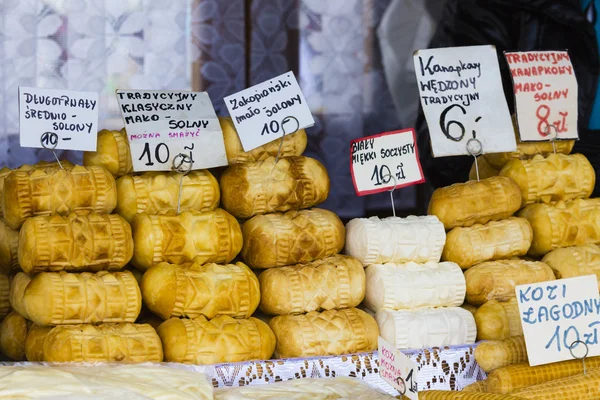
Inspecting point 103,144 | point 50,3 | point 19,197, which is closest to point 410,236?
point 103,144

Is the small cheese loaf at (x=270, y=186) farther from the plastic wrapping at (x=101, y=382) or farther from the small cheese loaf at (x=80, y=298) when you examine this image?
the plastic wrapping at (x=101, y=382)

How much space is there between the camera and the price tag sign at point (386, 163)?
11.9ft

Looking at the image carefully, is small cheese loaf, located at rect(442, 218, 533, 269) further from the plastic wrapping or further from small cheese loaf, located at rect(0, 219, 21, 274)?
small cheese loaf, located at rect(0, 219, 21, 274)

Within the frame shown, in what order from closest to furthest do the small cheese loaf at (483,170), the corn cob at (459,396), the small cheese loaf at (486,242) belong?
1. the corn cob at (459,396)
2. the small cheese loaf at (486,242)
3. the small cheese loaf at (483,170)

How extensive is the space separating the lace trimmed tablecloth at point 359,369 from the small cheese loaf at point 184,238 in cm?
44

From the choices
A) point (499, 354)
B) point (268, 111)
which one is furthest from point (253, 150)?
point (499, 354)

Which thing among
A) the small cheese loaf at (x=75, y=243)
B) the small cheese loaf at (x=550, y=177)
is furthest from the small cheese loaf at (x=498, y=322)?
the small cheese loaf at (x=75, y=243)

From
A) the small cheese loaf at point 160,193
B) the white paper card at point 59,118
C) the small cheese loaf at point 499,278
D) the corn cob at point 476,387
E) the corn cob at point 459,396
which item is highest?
the white paper card at point 59,118

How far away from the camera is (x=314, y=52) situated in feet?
19.6

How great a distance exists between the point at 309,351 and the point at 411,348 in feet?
1.32

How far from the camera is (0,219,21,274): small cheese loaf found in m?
3.28

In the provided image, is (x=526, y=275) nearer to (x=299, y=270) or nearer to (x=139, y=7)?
(x=299, y=270)

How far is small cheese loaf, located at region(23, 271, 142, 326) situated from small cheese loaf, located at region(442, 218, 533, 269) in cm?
130

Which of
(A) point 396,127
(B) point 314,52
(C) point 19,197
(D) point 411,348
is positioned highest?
(B) point 314,52
